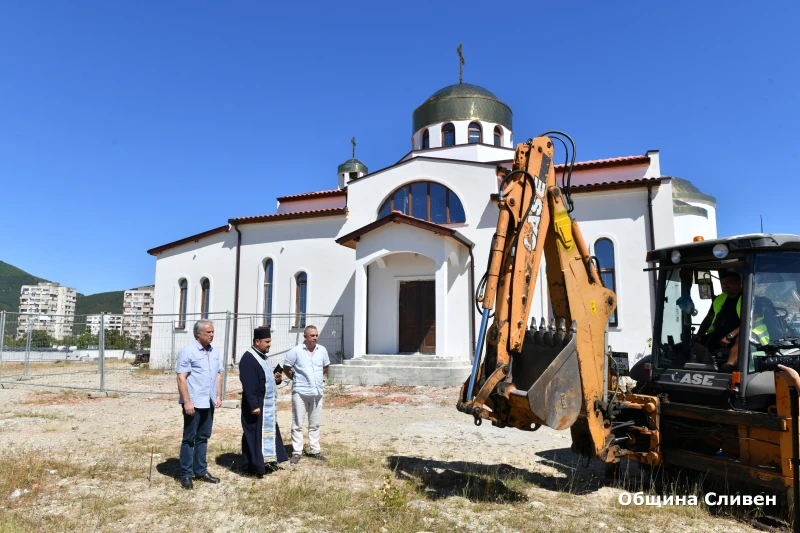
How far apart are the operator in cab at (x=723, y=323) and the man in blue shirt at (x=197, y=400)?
5.12 metres

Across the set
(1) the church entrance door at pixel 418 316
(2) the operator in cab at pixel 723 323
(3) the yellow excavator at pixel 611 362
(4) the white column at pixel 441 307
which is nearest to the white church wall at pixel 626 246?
(4) the white column at pixel 441 307

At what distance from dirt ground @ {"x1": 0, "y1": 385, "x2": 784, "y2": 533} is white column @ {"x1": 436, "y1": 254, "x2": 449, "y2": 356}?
619cm

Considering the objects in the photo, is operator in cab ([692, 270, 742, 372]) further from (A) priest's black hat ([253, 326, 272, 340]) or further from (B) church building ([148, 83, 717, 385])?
(B) church building ([148, 83, 717, 385])

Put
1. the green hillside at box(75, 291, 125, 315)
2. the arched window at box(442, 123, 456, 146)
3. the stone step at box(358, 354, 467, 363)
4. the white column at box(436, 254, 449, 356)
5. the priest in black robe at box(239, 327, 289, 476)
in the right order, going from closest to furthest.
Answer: the priest in black robe at box(239, 327, 289, 476)
the stone step at box(358, 354, 467, 363)
the white column at box(436, 254, 449, 356)
the arched window at box(442, 123, 456, 146)
the green hillside at box(75, 291, 125, 315)

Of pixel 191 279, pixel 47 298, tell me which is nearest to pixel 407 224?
pixel 191 279

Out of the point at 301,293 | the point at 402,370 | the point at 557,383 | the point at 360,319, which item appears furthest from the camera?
the point at 301,293

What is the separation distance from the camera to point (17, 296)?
134m

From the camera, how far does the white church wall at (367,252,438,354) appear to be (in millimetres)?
17469

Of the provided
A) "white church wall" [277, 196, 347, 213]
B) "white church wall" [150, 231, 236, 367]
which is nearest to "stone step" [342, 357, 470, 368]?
"white church wall" [150, 231, 236, 367]

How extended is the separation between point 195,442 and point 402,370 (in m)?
9.39

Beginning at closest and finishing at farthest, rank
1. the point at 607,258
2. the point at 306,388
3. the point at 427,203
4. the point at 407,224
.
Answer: the point at 306,388 → the point at 607,258 → the point at 407,224 → the point at 427,203

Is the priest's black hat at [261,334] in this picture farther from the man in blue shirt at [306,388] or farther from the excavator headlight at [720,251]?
the excavator headlight at [720,251]

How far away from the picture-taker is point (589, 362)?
5066mm

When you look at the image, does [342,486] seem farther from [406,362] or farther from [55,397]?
[55,397]
